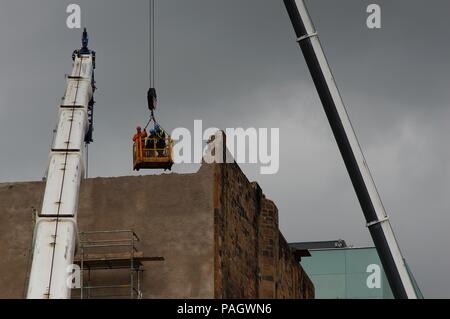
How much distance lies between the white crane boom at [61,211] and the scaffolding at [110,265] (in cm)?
83

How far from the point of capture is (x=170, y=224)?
130 ft

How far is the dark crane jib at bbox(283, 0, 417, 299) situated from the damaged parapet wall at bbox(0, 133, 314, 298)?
409 cm

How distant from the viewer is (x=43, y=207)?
39.8 meters

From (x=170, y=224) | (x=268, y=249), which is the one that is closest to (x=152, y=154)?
(x=268, y=249)

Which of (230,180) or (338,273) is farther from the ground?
(338,273)

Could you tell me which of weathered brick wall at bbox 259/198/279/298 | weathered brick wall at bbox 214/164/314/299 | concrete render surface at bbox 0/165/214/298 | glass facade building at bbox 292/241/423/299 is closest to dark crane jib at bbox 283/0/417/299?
weathered brick wall at bbox 259/198/279/298

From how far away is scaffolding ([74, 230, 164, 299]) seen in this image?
1524 inches

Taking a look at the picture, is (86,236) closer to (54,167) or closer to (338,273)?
(54,167)

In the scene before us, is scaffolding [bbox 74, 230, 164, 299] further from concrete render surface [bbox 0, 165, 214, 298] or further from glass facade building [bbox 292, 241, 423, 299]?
glass facade building [bbox 292, 241, 423, 299]

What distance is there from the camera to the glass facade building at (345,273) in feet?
250

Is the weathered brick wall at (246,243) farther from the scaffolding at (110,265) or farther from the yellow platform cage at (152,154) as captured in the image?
the yellow platform cage at (152,154)
